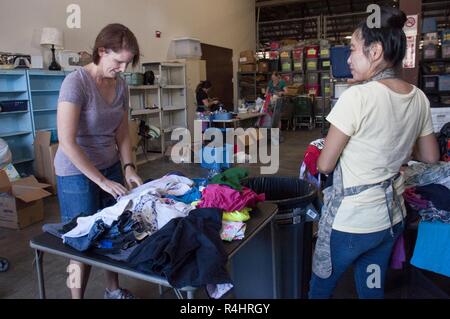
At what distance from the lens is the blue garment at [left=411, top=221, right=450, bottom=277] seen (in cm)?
171

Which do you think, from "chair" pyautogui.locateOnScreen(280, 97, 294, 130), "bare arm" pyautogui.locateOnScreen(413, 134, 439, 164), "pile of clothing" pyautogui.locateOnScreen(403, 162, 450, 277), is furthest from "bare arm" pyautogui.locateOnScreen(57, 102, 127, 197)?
"chair" pyautogui.locateOnScreen(280, 97, 294, 130)

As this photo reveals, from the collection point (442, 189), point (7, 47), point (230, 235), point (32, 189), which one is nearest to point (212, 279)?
point (230, 235)

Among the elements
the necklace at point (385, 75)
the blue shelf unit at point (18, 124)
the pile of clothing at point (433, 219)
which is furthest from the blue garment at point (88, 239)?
the blue shelf unit at point (18, 124)

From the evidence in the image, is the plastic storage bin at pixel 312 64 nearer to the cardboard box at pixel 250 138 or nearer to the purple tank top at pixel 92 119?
the cardboard box at pixel 250 138

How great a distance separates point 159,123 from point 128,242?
598 cm

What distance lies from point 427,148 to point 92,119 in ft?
4.37

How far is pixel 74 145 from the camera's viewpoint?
1511mm

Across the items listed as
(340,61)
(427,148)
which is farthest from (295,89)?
(427,148)

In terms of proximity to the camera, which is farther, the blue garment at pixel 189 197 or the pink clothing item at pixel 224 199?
the blue garment at pixel 189 197

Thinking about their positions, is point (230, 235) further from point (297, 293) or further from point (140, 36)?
point (140, 36)

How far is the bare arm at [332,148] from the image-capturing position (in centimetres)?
122

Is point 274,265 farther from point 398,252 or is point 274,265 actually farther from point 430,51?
point 430,51

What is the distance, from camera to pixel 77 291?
1619 millimetres

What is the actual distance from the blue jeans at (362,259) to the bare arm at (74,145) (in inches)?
33.4
